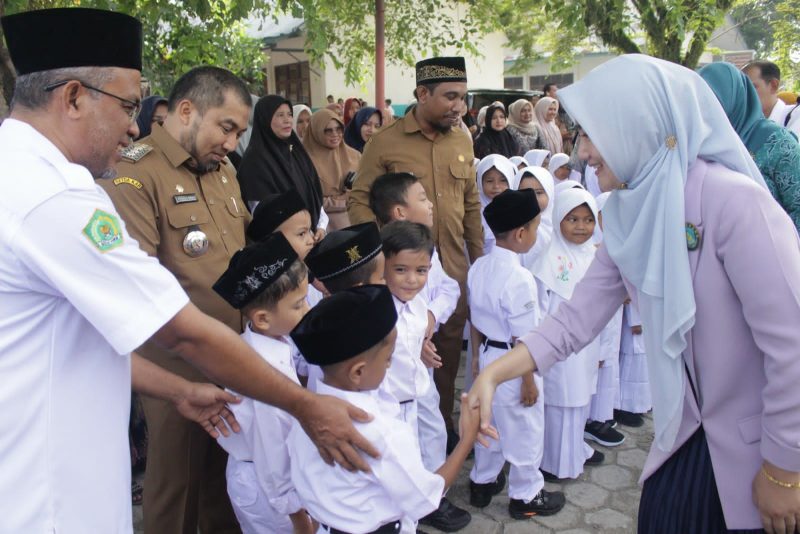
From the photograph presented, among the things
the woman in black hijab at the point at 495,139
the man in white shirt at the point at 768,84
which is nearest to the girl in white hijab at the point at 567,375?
the man in white shirt at the point at 768,84

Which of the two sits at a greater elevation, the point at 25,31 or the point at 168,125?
the point at 25,31

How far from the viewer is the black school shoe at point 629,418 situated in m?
4.36

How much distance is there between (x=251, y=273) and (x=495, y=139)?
18.9 feet

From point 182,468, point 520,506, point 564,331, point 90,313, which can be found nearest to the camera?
point 90,313

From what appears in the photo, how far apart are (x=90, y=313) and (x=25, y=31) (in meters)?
0.75

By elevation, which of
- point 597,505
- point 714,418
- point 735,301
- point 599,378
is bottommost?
point 597,505

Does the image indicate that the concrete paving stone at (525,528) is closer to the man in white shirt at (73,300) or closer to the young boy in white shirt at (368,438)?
the young boy in white shirt at (368,438)

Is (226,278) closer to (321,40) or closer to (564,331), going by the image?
(564,331)

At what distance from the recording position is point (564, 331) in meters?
2.03

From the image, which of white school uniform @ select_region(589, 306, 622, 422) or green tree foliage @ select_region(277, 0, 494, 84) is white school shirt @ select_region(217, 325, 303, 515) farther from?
green tree foliage @ select_region(277, 0, 494, 84)

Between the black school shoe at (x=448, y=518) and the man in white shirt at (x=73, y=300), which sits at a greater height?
the man in white shirt at (x=73, y=300)

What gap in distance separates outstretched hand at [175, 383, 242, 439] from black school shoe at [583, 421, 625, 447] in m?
2.64

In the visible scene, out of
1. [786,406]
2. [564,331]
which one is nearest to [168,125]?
[564,331]

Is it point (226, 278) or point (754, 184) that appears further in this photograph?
point (226, 278)
